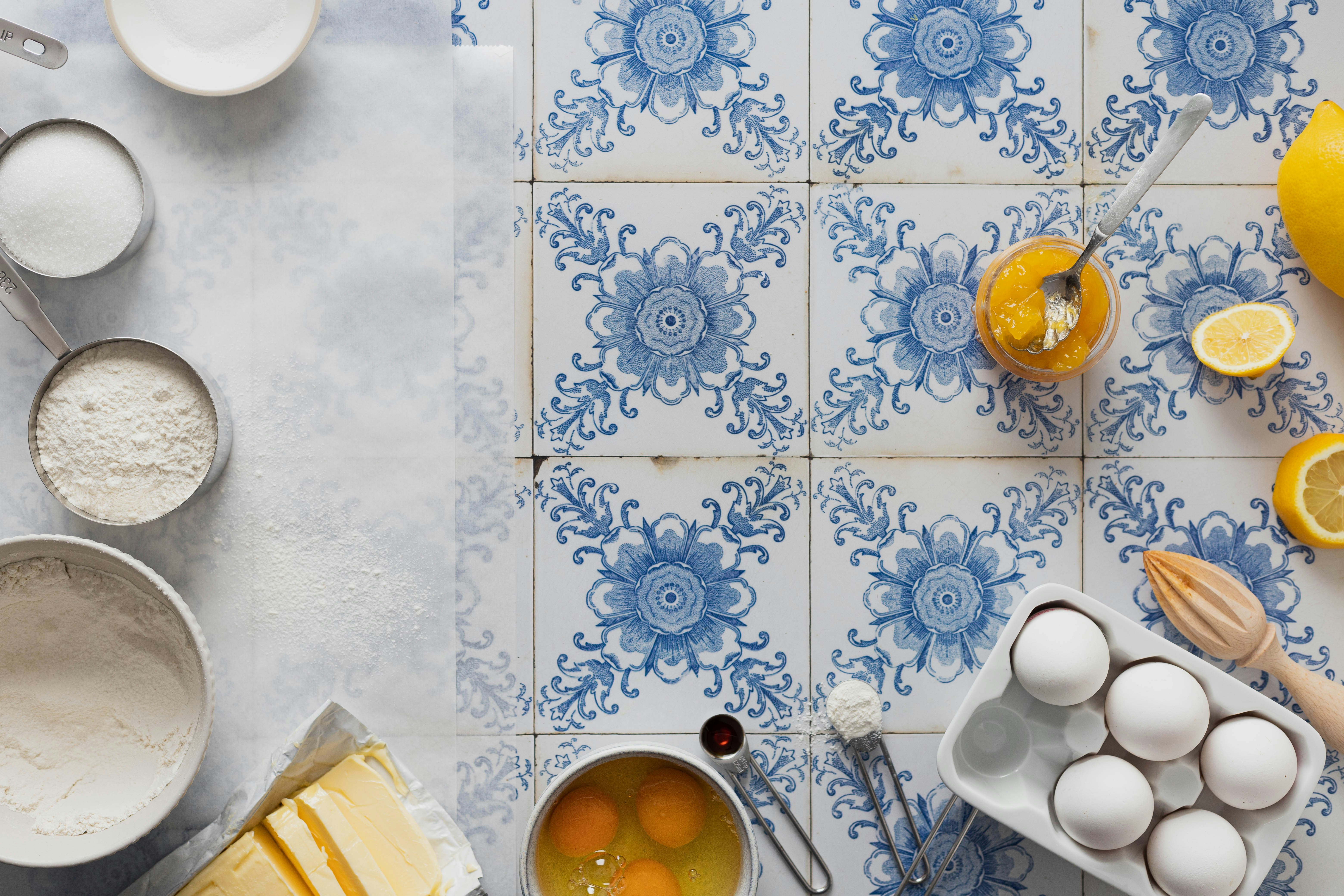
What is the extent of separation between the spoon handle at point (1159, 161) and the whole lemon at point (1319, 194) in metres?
0.24

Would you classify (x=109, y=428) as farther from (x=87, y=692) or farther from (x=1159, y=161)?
(x=1159, y=161)

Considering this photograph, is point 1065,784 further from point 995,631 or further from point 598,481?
point 598,481

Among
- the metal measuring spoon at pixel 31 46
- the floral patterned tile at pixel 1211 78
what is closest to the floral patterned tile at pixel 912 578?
the floral patterned tile at pixel 1211 78

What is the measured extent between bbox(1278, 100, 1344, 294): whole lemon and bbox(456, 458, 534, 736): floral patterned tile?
3.19ft

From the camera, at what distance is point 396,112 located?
959mm

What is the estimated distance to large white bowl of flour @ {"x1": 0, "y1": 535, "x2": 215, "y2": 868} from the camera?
2.75ft

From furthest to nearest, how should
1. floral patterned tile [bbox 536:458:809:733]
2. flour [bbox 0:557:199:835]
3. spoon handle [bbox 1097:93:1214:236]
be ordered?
floral patterned tile [bbox 536:458:809:733]
flour [bbox 0:557:199:835]
spoon handle [bbox 1097:93:1214:236]

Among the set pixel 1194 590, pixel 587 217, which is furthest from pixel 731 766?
pixel 587 217

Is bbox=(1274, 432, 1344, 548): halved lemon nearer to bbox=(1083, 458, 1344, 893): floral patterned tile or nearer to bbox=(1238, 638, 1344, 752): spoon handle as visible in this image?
bbox=(1083, 458, 1344, 893): floral patterned tile

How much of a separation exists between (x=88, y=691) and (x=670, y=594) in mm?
667

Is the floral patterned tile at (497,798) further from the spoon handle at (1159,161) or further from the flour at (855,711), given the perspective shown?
the spoon handle at (1159,161)

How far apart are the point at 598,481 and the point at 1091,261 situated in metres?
0.64

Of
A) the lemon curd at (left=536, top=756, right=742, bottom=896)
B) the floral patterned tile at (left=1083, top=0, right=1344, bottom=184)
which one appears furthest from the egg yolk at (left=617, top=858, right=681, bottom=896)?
the floral patterned tile at (left=1083, top=0, right=1344, bottom=184)

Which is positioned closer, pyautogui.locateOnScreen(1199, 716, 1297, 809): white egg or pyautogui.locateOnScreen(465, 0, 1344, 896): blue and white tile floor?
pyautogui.locateOnScreen(1199, 716, 1297, 809): white egg
